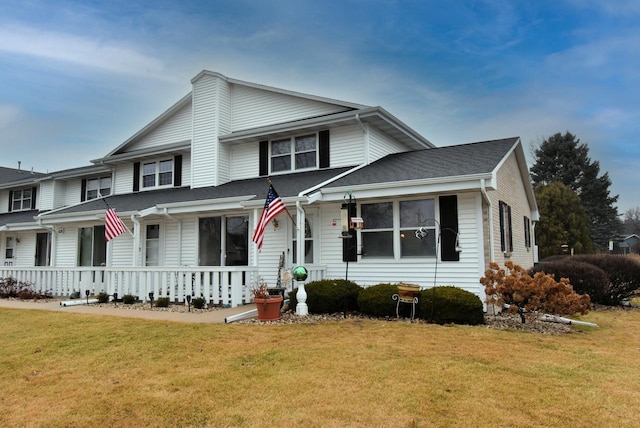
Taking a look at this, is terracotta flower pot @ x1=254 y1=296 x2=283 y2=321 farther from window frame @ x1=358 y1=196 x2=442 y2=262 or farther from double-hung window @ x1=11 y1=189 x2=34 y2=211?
double-hung window @ x1=11 y1=189 x2=34 y2=211

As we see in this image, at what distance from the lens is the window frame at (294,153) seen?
14.2 m

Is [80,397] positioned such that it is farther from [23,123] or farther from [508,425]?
[23,123]

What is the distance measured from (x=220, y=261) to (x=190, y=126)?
6.22 meters

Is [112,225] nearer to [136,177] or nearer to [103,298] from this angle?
[103,298]

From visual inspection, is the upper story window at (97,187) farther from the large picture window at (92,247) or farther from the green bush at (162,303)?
the green bush at (162,303)

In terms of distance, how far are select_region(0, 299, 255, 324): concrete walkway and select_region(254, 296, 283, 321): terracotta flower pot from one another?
0.77m

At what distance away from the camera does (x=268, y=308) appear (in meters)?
8.69

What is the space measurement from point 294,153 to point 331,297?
6.59m

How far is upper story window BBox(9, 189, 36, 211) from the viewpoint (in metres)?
23.1

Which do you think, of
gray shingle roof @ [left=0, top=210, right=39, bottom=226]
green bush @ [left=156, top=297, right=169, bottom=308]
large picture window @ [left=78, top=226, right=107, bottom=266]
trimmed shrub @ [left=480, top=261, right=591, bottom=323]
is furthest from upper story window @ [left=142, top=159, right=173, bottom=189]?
trimmed shrub @ [left=480, top=261, right=591, bottom=323]

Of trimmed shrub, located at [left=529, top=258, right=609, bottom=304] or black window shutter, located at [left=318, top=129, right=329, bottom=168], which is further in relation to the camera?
black window shutter, located at [left=318, top=129, right=329, bottom=168]

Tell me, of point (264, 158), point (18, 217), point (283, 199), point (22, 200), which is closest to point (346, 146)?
point (264, 158)

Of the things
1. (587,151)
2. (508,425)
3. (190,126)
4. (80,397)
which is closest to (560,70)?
(190,126)

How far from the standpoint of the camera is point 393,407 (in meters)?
4.08
